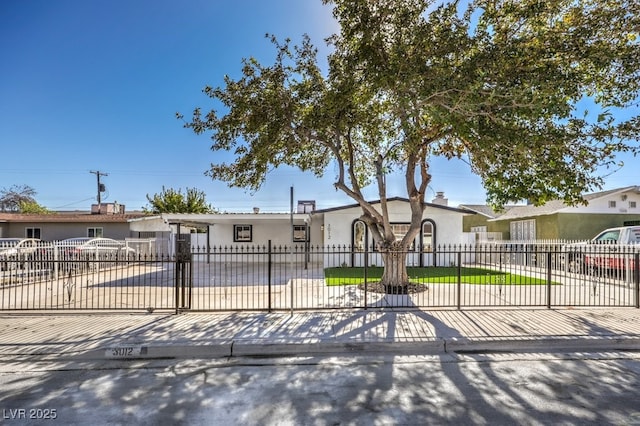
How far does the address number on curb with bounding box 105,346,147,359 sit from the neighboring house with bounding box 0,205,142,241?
2213 cm

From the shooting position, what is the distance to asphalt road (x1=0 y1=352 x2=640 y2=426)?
3.75 m

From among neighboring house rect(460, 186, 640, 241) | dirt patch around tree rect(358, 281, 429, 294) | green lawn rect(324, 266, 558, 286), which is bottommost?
green lawn rect(324, 266, 558, 286)

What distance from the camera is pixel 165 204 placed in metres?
36.6

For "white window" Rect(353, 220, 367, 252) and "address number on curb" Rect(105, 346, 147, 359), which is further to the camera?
"white window" Rect(353, 220, 367, 252)

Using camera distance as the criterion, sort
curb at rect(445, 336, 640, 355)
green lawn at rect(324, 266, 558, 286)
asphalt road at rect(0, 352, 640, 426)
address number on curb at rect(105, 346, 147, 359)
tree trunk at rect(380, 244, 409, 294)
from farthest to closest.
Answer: green lawn at rect(324, 266, 558, 286)
tree trunk at rect(380, 244, 409, 294)
curb at rect(445, 336, 640, 355)
address number on curb at rect(105, 346, 147, 359)
asphalt road at rect(0, 352, 640, 426)

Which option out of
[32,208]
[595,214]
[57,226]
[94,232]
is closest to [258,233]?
[94,232]

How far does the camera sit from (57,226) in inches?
1005

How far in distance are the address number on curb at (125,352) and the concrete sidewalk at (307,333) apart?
1 centimetres

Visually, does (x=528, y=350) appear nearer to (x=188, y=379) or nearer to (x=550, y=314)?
(x=550, y=314)

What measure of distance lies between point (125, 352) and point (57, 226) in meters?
25.3

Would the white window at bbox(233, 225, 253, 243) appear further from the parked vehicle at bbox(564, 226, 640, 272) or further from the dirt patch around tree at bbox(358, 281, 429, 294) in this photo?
the parked vehicle at bbox(564, 226, 640, 272)

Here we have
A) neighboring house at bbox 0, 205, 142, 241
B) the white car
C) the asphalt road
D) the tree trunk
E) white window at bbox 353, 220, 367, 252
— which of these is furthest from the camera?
neighboring house at bbox 0, 205, 142, 241

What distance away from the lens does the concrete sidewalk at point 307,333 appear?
19.0ft

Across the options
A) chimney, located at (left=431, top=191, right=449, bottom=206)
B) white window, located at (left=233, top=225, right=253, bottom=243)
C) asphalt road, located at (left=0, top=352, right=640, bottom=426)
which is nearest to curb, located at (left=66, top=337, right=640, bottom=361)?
asphalt road, located at (left=0, top=352, right=640, bottom=426)
